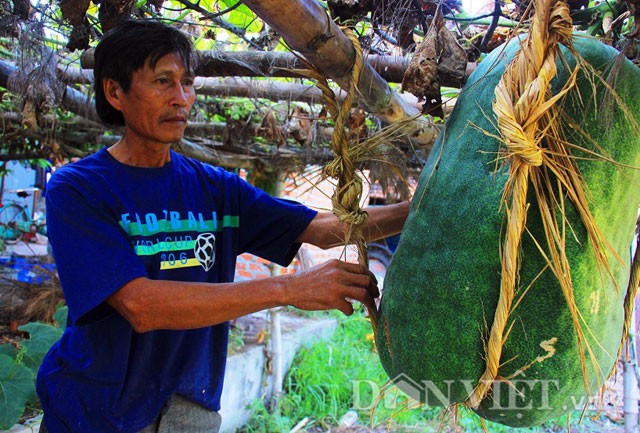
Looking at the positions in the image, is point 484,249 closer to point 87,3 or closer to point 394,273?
point 394,273

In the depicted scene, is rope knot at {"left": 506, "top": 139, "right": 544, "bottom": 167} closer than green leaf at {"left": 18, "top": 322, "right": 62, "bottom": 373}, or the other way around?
rope knot at {"left": 506, "top": 139, "right": 544, "bottom": 167}

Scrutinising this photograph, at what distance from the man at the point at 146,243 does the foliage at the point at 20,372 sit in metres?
1.65

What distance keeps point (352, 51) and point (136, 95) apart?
877mm

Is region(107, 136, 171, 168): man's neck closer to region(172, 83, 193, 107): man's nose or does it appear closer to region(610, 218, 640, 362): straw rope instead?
region(172, 83, 193, 107): man's nose

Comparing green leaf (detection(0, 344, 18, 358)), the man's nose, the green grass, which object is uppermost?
the man's nose

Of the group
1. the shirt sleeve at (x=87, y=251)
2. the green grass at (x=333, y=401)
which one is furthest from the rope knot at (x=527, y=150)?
the green grass at (x=333, y=401)

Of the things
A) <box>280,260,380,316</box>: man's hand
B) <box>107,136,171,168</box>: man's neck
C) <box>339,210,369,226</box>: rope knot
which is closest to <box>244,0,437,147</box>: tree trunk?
<box>339,210,369,226</box>: rope knot

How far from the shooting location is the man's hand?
4.18ft

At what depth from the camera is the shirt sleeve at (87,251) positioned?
1.46 metres

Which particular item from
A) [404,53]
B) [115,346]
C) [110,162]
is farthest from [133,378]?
[404,53]

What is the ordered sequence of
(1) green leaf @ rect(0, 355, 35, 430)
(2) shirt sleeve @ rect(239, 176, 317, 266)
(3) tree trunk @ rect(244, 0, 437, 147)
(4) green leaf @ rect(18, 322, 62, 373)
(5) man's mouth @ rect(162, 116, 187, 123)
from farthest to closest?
(4) green leaf @ rect(18, 322, 62, 373), (1) green leaf @ rect(0, 355, 35, 430), (2) shirt sleeve @ rect(239, 176, 317, 266), (5) man's mouth @ rect(162, 116, 187, 123), (3) tree trunk @ rect(244, 0, 437, 147)

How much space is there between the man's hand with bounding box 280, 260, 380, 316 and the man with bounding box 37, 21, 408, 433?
22 cm

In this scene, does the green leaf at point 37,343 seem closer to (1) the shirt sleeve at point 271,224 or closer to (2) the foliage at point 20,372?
(2) the foliage at point 20,372

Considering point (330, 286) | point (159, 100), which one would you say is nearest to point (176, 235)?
point (159, 100)
